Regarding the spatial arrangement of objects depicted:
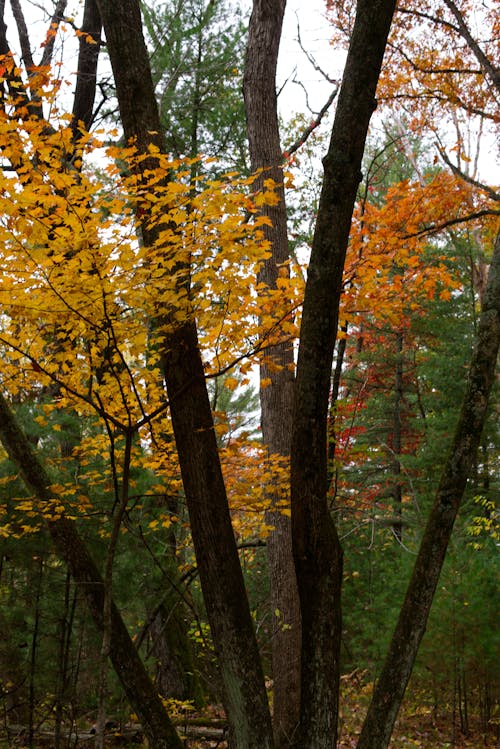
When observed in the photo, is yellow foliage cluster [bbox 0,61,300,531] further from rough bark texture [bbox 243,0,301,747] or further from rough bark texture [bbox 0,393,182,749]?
rough bark texture [bbox 243,0,301,747]

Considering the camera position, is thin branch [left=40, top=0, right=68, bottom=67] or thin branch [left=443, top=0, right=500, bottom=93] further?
thin branch [left=443, top=0, right=500, bottom=93]

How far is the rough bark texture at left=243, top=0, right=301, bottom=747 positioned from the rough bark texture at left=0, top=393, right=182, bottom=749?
1.20 metres

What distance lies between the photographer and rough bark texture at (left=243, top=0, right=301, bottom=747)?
4.55 m

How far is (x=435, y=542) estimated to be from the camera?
132 inches

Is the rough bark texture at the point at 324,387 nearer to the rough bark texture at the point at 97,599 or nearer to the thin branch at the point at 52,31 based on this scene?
the rough bark texture at the point at 97,599

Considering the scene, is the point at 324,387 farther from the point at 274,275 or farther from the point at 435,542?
the point at 274,275

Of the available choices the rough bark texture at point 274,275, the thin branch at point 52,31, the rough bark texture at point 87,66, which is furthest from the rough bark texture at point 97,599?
the rough bark texture at point 87,66

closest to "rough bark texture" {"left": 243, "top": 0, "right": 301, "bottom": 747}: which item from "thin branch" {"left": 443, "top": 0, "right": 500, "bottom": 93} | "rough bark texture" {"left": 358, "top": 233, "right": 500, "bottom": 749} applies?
"rough bark texture" {"left": 358, "top": 233, "right": 500, "bottom": 749}

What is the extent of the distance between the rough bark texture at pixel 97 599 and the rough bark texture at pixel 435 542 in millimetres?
1094

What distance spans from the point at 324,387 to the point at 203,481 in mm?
815

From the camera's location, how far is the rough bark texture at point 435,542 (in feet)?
10.5

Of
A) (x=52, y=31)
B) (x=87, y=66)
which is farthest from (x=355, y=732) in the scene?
(x=87, y=66)

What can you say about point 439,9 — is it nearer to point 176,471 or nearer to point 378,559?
point 176,471

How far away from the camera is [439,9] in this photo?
21.6 feet
